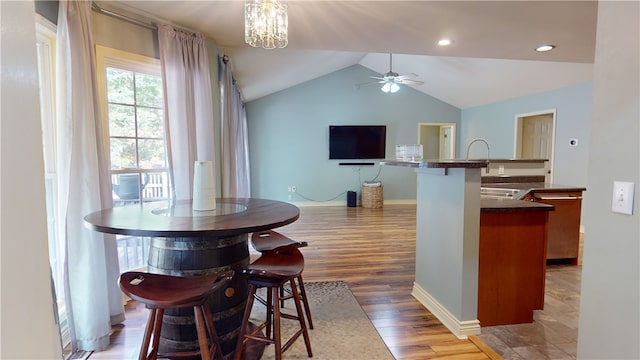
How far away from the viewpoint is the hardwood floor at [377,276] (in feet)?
6.85

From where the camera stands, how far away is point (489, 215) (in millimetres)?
2248

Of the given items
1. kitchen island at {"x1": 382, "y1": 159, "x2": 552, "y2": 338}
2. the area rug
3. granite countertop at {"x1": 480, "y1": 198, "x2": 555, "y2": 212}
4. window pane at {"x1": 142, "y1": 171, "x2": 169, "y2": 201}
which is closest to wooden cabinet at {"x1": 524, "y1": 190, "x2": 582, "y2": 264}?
granite countertop at {"x1": 480, "y1": 198, "x2": 555, "y2": 212}

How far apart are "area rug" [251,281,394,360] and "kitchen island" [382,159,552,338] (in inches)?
22.9

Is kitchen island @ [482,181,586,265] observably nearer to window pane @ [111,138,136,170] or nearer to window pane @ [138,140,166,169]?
window pane @ [138,140,166,169]

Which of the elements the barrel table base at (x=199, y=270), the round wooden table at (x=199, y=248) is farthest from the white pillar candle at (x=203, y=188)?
the barrel table base at (x=199, y=270)

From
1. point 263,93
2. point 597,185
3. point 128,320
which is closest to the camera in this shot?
point 597,185

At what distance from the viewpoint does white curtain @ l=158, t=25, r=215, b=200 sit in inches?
107

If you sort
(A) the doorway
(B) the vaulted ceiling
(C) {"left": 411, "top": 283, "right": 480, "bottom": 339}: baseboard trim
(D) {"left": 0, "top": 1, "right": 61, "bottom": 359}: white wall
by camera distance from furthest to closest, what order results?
(A) the doorway < (B) the vaulted ceiling < (C) {"left": 411, "top": 283, "right": 480, "bottom": 339}: baseboard trim < (D) {"left": 0, "top": 1, "right": 61, "bottom": 359}: white wall

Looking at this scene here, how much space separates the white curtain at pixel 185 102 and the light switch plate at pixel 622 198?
2737 mm

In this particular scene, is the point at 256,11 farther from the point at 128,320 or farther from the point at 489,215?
the point at 128,320

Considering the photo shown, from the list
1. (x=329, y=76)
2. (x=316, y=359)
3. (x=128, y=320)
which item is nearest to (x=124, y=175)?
(x=128, y=320)

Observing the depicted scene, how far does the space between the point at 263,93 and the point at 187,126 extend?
436cm

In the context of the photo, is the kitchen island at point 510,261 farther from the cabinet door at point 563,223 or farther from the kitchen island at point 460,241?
the cabinet door at point 563,223

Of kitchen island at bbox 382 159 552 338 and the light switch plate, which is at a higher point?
the light switch plate
